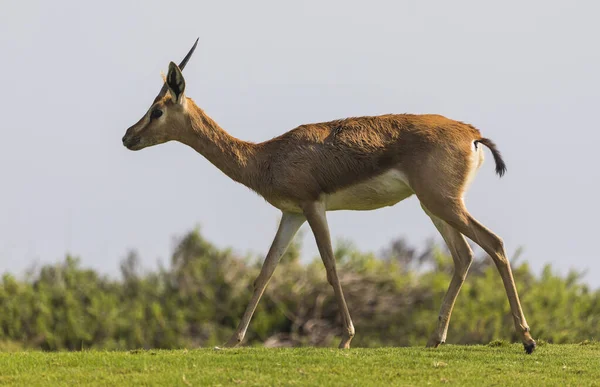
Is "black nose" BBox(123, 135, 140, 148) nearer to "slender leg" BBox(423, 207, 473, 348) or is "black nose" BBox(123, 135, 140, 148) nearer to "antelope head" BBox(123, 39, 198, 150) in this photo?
"antelope head" BBox(123, 39, 198, 150)

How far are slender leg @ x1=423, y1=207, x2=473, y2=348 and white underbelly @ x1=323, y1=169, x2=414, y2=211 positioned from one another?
1.72 feet

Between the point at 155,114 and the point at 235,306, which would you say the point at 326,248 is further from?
the point at 235,306

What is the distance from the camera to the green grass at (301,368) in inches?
403

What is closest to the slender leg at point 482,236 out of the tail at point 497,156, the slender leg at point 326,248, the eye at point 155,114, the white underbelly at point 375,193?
the white underbelly at point 375,193

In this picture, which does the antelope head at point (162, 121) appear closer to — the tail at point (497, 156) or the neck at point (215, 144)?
the neck at point (215, 144)

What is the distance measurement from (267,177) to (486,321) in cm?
616

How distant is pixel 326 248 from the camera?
41.1 feet

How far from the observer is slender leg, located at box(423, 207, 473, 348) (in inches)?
507

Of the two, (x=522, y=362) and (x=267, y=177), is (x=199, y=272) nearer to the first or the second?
(x=267, y=177)

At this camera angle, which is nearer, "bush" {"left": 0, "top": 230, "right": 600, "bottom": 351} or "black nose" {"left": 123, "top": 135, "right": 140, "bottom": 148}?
"black nose" {"left": 123, "top": 135, "right": 140, "bottom": 148}

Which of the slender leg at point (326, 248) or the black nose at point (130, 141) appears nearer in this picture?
the slender leg at point (326, 248)

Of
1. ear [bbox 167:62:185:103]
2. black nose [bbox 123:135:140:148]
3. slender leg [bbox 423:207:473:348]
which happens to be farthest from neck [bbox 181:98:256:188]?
slender leg [bbox 423:207:473:348]

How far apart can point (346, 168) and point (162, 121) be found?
2.84 metres

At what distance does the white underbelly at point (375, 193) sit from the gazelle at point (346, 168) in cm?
1
